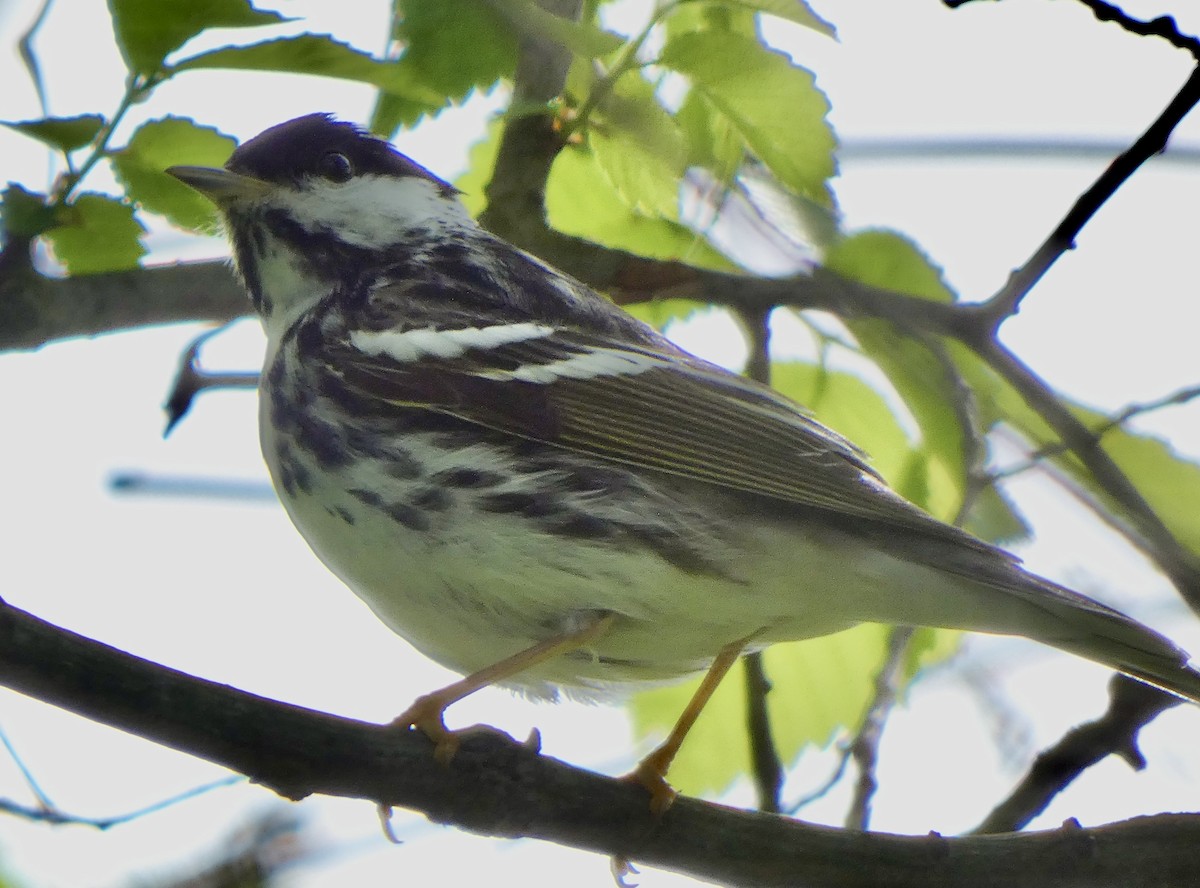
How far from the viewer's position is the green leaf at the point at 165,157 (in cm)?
241

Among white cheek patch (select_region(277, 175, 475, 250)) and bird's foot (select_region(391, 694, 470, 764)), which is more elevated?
white cheek patch (select_region(277, 175, 475, 250))

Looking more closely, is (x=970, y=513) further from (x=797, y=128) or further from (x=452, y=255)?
(x=452, y=255)

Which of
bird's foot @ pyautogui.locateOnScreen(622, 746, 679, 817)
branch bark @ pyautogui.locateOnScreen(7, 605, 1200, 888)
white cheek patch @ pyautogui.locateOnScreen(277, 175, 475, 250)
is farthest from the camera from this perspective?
white cheek patch @ pyautogui.locateOnScreen(277, 175, 475, 250)

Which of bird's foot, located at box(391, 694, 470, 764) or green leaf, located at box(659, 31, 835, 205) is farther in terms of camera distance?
green leaf, located at box(659, 31, 835, 205)

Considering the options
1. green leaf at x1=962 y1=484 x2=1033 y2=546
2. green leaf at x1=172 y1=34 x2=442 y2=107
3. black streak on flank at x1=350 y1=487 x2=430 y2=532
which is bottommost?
black streak on flank at x1=350 y1=487 x2=430 y2=532

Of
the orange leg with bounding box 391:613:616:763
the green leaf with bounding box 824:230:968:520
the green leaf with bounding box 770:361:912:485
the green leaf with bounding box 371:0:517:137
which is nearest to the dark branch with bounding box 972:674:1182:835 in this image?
the green leaf with bounding box 824:230:968:520

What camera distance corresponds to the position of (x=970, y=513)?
277cm

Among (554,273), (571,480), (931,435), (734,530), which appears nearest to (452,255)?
(554,273)

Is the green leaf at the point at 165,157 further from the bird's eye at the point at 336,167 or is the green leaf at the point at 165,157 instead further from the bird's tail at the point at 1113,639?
the bird's tail at the point at 1113,639

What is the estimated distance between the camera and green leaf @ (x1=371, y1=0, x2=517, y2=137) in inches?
95.7

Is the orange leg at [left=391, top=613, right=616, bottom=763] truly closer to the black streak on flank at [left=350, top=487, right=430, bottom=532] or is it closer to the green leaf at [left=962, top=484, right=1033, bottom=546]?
the black streak on flank at [left=350, top=487, right=430, bottom=532]

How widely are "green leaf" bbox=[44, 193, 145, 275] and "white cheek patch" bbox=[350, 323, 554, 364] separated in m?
0.68

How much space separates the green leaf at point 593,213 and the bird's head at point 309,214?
482 mm

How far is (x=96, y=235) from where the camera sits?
246 centimetres
